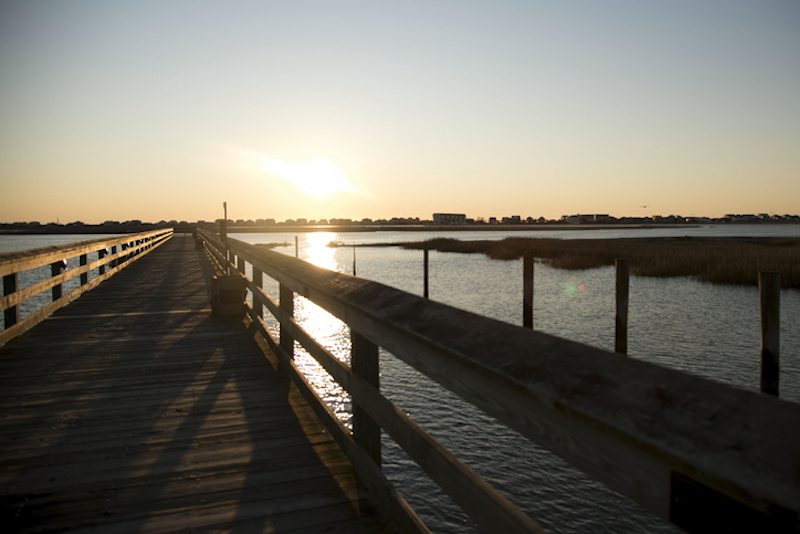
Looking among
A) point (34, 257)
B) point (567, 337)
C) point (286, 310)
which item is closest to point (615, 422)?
point (286, 310)

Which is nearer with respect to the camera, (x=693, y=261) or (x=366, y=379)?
(x=366, y=379)

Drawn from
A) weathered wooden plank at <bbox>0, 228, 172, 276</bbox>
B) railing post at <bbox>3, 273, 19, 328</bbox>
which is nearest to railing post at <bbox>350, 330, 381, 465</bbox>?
weathered wooden plank at <bbox>0, 228, 172, 276</bbox>

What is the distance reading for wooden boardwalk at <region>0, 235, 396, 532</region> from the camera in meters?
2.83

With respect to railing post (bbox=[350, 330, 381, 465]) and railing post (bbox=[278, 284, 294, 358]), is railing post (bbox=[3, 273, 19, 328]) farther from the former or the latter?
railing post (bbox=[350, 330, 381, 465])

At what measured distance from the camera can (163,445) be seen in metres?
3.73

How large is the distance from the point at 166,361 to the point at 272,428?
265cm

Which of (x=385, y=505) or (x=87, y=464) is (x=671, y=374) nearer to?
(x=385, y=505)

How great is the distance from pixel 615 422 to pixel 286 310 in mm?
4282

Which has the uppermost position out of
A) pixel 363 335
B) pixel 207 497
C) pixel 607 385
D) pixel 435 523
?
pixel 607 385

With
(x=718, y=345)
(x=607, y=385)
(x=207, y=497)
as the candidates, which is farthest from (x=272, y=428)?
(x=718, y=345)

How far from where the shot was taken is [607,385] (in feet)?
3.81

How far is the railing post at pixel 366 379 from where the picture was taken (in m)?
2.89

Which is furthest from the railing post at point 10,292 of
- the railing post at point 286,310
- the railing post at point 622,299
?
the railing post at point 622,299

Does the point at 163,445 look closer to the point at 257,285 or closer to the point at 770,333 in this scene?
the point at 257,285
